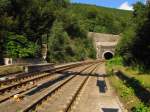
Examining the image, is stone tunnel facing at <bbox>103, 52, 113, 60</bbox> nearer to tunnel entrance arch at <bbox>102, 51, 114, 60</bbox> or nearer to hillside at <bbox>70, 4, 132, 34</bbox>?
tunnel entrance arch at <bbox>102, 51, 114, 60</bbox>

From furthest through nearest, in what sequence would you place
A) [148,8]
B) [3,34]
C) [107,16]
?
[107,16] < [3,34] < [148,8]

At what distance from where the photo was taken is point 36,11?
66.2 m

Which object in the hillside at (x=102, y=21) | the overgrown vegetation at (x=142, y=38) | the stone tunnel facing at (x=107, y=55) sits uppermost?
the hillside at (x=102, y=21)

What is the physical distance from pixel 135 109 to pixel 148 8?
20.9 m

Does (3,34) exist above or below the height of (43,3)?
below

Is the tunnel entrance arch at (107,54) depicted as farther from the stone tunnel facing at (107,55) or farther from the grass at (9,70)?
the grass at (9,70)

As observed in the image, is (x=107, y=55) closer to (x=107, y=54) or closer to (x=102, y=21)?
(x=107, y=54)

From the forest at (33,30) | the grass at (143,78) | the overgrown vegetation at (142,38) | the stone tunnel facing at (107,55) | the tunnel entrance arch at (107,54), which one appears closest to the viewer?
the grass at (143,78)

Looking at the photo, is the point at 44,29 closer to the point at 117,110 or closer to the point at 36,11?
the point at 36,11

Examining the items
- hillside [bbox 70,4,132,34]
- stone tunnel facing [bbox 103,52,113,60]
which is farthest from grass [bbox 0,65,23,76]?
hillside [bbox 70,4,132,34]

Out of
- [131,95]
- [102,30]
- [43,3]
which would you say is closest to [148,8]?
[131,95]

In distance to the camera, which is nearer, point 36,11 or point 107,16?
point 36,11

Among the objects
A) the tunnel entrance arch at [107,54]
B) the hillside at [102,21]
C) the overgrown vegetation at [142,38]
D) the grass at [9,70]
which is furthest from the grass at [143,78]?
the hillside at [102,21]

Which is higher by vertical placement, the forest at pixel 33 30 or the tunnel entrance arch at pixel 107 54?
the forest at pixel 33 30
